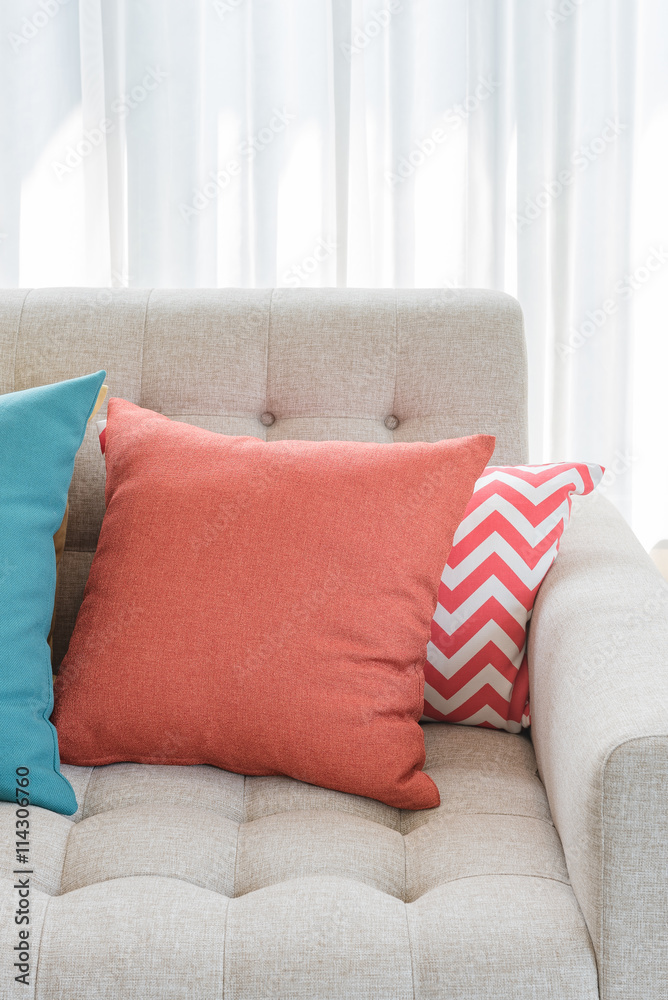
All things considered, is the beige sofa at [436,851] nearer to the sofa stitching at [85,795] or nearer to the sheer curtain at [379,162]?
the sofa stitching at [85,795]

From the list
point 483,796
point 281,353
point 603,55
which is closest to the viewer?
point 483,796

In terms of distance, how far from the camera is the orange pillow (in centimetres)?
83

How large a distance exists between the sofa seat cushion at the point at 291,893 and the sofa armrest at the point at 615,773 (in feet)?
0.11

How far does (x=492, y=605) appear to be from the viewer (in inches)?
38.3

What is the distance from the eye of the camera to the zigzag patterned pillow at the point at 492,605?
0.97 meters

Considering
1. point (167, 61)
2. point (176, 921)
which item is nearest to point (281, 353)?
point (176, 921)

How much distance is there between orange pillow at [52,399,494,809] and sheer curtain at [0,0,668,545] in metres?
1.11

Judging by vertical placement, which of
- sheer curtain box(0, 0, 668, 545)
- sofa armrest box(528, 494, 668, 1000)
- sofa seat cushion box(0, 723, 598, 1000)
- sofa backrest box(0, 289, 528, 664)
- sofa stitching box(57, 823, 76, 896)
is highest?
sheer curtain box(0, 0, 668, 545)

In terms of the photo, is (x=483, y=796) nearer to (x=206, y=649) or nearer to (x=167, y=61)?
(x=206, y=649)

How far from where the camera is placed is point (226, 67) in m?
1.88

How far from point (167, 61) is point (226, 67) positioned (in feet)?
0.45

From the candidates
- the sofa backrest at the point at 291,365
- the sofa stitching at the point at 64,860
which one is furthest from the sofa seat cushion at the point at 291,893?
the sofa backrest at the point at 291,365

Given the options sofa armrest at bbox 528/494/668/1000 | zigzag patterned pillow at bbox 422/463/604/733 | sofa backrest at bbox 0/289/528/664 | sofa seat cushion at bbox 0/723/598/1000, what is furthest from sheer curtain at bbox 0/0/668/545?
sofa seat cushion at bbox 0/723/598/1000

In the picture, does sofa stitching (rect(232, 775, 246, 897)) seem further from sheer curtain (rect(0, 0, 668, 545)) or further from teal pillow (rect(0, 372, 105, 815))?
sheer curtain (rect(0, 0, 668, 545))
